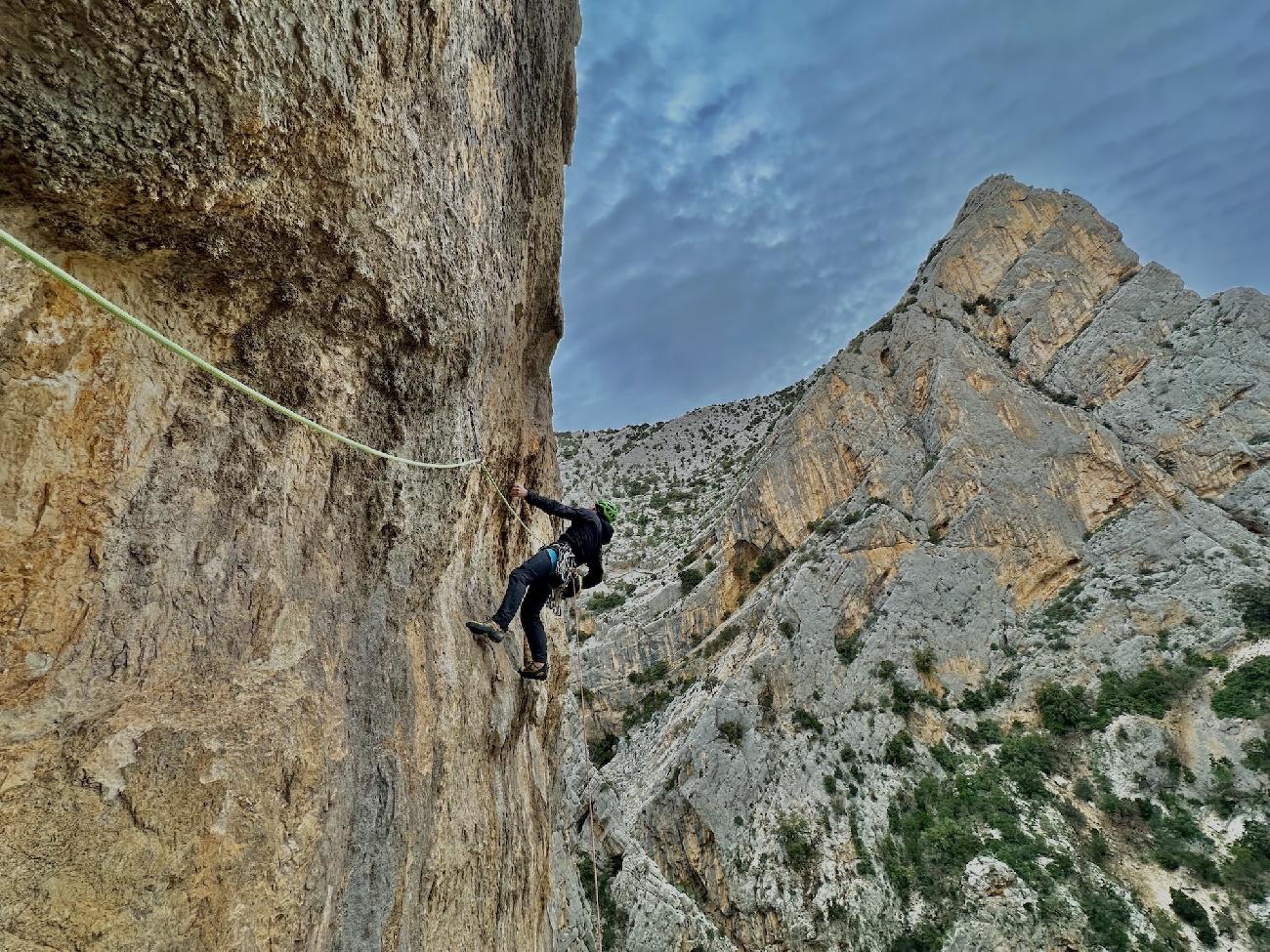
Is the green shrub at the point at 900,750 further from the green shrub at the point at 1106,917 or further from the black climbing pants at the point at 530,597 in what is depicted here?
the black climbing pants at the point at 530,597

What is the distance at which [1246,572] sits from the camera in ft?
91.7

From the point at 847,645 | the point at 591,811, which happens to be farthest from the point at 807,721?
the point at 591,811

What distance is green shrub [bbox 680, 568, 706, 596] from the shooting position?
140 ft

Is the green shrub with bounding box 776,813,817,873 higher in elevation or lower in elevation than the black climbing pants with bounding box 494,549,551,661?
lower

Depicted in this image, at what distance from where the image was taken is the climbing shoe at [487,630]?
5.74 metres

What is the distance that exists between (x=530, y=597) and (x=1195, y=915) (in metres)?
27.3

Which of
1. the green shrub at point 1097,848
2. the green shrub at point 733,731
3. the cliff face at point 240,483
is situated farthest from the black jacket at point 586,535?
the green shrub at point 1097,848

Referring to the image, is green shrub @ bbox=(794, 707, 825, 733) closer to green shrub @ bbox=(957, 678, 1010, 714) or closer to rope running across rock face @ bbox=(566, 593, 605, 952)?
green shrub @ bbox=(957, 678, 1010, 714)

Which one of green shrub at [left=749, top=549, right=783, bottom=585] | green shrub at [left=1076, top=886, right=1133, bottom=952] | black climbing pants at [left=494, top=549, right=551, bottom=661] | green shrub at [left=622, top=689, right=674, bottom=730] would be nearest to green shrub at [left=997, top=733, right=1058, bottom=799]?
green shrub at [left=1076, top=886, right=1133, bottom=952]

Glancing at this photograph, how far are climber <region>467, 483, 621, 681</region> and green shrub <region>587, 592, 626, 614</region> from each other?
39.2 metres

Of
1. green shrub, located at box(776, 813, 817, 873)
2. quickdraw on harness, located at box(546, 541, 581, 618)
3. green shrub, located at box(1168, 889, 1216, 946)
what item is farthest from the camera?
green shrub, located at box(776, 813, 817, 873)

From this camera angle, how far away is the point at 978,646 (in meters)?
31.4

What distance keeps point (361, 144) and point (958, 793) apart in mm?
31386

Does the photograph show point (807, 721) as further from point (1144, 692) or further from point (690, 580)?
point (690, 580)
